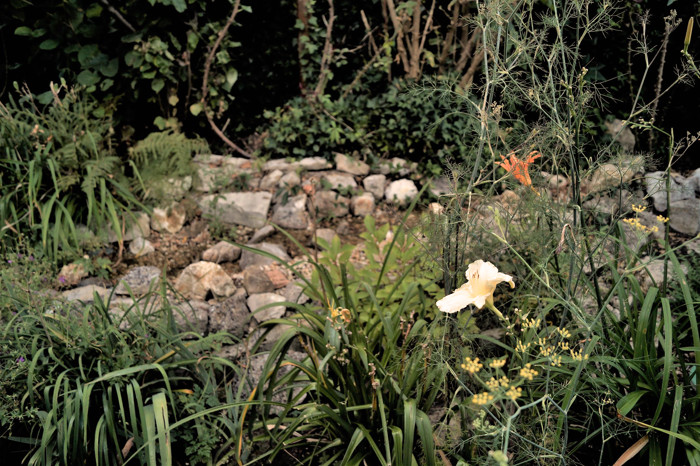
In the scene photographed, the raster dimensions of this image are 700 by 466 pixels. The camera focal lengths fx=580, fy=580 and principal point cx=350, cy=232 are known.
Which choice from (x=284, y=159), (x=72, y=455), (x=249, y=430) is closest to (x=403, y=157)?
(x=284, y=159)

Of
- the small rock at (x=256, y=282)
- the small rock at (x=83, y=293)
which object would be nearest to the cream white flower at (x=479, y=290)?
the small rock at (x=256, y=282)

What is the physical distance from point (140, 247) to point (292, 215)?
92 centimetres

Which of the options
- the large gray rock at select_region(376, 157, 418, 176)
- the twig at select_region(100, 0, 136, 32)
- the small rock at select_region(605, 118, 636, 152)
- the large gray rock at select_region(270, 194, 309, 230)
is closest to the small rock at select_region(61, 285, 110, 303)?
the large gray rock at select_region(270, 194, 309, 230)

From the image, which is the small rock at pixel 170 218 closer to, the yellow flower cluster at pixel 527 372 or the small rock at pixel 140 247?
the small rock at pixel 140 247

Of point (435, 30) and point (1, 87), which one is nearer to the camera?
point (1, 87)

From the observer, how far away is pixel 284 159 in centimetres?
407

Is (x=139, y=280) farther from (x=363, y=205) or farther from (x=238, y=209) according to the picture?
(x=363, y=205)

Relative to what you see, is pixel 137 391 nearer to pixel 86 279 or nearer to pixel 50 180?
pixel 86 279

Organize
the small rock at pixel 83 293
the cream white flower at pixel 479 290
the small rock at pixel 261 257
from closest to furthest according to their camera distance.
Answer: the cream white flower at pixel 479 290, the small rock at pixel 83 293, the small rock at pixel 261 257

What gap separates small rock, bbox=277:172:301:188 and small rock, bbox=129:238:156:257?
3.01 ft

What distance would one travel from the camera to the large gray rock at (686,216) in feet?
10.7

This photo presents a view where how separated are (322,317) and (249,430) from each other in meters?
0.47

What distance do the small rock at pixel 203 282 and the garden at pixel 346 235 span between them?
1 cm

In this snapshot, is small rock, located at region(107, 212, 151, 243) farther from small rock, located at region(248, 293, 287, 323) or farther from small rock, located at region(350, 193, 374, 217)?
small rock, located at region(350, 193, 374, 217)
